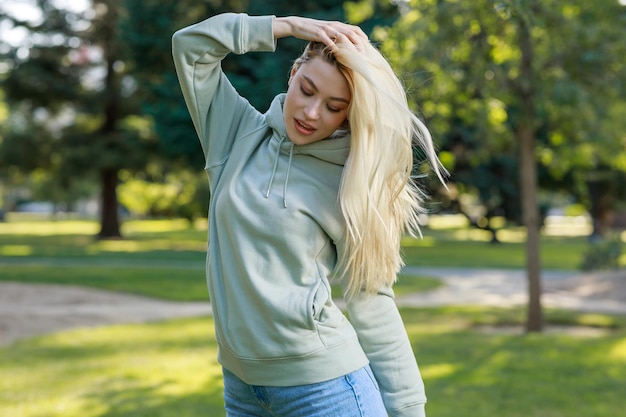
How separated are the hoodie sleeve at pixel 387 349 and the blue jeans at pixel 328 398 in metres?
0.06

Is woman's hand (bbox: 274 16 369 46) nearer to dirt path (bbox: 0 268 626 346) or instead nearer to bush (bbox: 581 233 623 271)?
dirt path (bbox: 0 268 626 346)

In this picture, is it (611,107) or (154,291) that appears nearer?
(611,107)

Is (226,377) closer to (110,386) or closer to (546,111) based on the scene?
(110,386)

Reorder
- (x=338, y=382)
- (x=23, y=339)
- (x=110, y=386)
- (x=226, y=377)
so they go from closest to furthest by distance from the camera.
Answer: (x=338, y=382)
(x=226, y=377)
(x=110, y=386)
(x=23, y=339)

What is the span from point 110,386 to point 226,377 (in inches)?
186

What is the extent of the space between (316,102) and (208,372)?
5364 millimetres

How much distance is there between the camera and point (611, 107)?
31.4 feet

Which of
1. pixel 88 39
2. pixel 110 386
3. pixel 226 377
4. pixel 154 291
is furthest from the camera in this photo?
pixel 88 39

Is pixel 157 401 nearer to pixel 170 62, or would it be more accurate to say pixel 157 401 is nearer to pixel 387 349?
pixel 387 349

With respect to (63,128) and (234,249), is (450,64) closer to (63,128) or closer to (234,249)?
(234,249)

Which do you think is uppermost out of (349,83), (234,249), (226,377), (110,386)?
(349,83)

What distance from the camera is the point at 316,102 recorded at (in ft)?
6.97

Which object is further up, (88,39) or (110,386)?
(88,39)

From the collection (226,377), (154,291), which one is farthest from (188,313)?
(226,377)
